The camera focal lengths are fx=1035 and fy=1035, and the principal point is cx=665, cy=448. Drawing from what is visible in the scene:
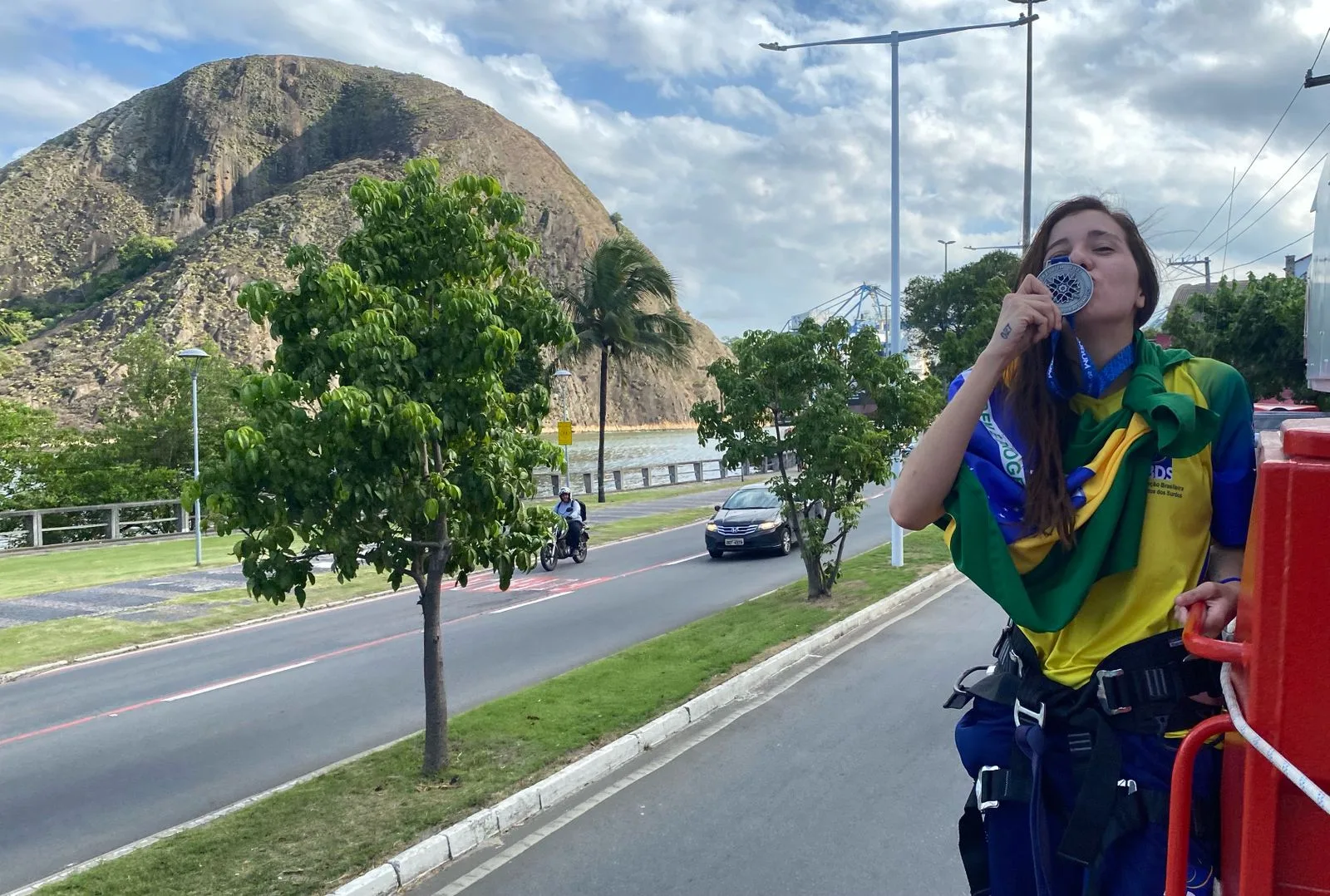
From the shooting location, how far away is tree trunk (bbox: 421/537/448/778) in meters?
6.58

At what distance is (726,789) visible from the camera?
630 cm

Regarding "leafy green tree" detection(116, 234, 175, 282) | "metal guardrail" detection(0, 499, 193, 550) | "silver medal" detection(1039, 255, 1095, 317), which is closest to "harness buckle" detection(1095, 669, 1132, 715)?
"silver medal" detection(1039, 255, 1095, 317)

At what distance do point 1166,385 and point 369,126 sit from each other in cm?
11850

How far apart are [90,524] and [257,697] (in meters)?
18.7

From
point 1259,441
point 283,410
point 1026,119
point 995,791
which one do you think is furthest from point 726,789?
point 1026,119

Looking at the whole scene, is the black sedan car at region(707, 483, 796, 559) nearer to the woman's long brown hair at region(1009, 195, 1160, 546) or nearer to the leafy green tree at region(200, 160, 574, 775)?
the leafy green tree at region(200, 160, 574, 775)

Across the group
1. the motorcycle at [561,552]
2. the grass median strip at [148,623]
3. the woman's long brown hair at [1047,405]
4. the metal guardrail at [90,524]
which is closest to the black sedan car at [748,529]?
the motorcycle at [561,552]

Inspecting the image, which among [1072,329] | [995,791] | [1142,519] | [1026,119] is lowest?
[995,791]

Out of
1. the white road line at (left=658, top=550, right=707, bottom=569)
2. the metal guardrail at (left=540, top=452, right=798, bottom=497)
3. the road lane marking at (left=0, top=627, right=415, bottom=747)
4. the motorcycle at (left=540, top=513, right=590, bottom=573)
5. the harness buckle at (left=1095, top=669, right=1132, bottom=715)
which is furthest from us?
the metal guardrail at (left=540, top=452, right=798, bottom=497)

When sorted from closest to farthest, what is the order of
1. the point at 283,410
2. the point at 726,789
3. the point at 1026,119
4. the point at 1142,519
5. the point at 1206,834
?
the point at 1206,834, the point at 1142,519, the point at 283,410, the point at 726,789, the point at 1026,119

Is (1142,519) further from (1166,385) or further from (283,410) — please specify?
(283,410)

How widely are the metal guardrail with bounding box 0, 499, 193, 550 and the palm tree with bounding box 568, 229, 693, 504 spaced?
12.1 m

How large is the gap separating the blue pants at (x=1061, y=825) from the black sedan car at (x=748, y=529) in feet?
54.0

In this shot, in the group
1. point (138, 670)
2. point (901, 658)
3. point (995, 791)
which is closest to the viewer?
point (995, 791)
